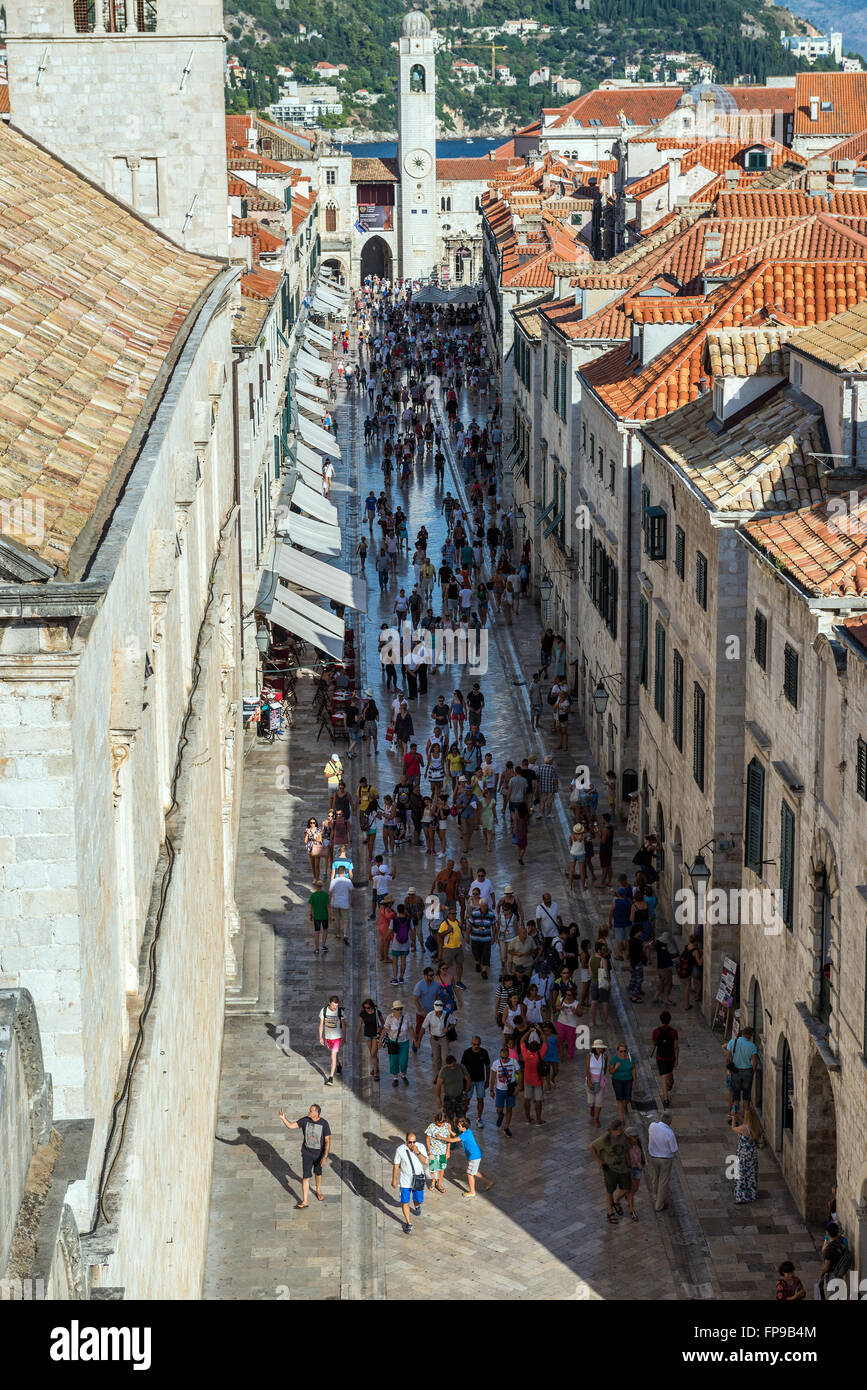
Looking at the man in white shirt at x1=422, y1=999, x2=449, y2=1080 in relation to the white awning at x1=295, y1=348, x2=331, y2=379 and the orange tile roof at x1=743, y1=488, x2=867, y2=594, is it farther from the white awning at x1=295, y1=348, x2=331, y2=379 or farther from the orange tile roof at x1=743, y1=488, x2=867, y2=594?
the white awning at x1=295, y1=348, x2=331, y2=379

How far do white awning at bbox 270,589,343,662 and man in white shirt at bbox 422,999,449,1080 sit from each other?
1789cm

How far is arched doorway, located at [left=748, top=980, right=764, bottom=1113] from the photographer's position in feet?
85.0

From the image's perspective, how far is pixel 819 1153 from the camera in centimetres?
2325

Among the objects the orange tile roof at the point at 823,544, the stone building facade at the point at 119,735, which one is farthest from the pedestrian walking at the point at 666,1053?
the orange tile roof at the point at 823,544

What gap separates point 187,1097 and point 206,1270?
3.48 m

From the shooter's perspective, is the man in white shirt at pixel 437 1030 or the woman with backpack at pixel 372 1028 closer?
the man in white shirt at pixel 437 1030

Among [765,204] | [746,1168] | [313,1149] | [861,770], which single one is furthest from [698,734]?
[765,204]

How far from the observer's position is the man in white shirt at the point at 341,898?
105 ft

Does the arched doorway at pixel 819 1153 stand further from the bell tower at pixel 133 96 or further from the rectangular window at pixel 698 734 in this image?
the bell tower at pixel 133 96

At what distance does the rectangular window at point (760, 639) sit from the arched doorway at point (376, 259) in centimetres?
14011

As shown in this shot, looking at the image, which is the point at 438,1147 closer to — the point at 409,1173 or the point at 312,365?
the point at 409,1173

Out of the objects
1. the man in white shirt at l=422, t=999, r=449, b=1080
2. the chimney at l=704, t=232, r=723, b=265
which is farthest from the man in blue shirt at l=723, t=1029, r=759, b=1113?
the chimney at l=704, t=232, r=723, b=265

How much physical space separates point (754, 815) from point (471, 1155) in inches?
230
